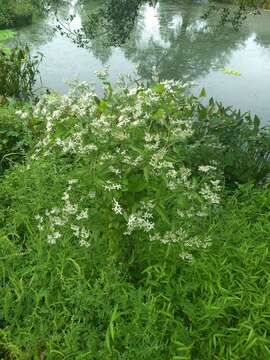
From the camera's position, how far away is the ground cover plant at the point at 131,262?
2365 millimetres

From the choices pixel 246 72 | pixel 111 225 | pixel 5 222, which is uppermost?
pixel 111 225

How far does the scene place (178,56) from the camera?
32.0ft

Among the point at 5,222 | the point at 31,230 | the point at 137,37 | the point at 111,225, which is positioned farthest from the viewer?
the point at 137,37

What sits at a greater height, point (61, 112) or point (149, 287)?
point (61, 112)

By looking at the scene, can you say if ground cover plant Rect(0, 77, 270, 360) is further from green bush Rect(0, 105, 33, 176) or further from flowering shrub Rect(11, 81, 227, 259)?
green bush Rect(0, 105, 33, 176)

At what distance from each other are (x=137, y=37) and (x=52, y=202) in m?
8.67

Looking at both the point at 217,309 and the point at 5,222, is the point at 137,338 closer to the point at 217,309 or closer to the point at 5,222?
the point at 217,309

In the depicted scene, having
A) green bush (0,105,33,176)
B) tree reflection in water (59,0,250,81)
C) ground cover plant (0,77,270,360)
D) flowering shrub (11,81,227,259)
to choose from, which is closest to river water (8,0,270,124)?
tree reflection in water (59,0,250,81)

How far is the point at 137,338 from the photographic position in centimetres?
235

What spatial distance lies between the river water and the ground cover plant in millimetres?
4415

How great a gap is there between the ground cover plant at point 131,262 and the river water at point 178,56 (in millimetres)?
4415

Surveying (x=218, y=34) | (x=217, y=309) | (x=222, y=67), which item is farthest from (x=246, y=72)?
(x=217, y=309)

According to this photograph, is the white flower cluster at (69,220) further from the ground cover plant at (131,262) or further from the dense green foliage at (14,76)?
the dense green foliage at (14,76)

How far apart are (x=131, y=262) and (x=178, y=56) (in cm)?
787
